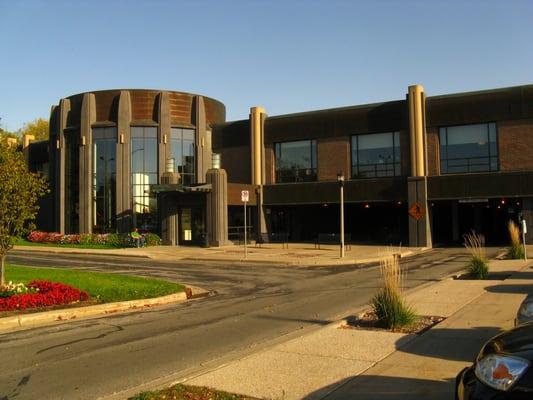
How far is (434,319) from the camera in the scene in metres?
9.80

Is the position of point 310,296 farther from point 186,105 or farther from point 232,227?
point 186,105

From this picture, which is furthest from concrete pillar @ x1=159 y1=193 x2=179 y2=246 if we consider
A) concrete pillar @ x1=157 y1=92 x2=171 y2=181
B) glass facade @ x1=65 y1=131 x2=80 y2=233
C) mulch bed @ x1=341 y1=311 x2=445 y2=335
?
mulch bed @ x1=341 y1=311 x2=445 y2=335

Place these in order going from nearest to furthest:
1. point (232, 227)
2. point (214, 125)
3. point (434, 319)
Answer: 1. point (434, 319)
2. point (232, 227)
3. point (214, 125)

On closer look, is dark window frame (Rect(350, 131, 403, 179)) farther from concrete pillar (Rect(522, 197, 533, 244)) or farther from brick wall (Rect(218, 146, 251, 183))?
brick wall (Rect(218, 146, 251, 183))

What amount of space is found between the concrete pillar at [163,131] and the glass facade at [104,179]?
3.42 meters

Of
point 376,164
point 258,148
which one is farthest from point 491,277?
point 258,148

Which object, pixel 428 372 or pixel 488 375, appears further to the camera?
pixel 428 372

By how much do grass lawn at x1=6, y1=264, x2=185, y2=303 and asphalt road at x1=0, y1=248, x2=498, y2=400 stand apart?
1275 mm

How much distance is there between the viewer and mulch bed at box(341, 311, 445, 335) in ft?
29.2

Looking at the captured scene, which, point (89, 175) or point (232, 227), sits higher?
point (89, 175)

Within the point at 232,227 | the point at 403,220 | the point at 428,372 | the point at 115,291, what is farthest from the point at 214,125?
the point at 428,372

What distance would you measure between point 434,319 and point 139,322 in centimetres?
570

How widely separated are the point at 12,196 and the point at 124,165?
28.2 meters

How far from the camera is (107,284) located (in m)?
15.4
